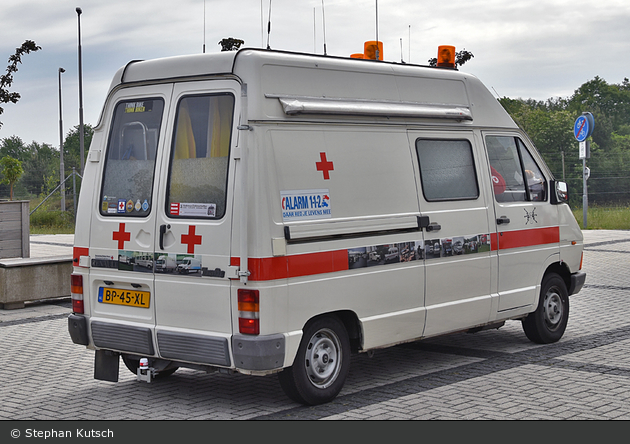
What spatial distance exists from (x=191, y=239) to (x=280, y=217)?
687 millimetres

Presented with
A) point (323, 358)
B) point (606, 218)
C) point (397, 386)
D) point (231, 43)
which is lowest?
point (397, 386)

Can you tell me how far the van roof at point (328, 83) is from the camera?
19.4 feet

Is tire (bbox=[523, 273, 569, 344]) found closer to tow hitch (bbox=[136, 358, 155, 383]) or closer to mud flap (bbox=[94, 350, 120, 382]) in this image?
tow hitch (bbox=[136, 358, 155, 383])

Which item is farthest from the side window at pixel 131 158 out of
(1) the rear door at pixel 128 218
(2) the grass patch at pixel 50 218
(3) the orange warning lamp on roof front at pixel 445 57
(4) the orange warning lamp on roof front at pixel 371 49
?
(2) the grass patch at pixel 50 218

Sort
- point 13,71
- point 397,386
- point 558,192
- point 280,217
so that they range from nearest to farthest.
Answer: point 280,217 → point 397,386 → point 558,192 → point 13,71

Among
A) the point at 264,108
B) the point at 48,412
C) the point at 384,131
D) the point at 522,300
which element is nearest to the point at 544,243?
the point at 522,300

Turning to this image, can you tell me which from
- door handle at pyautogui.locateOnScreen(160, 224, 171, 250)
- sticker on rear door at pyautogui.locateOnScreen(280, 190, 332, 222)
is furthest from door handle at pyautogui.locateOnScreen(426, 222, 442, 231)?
door handle at pyautogui.locateOnScreen(160, 224, 171, 250)

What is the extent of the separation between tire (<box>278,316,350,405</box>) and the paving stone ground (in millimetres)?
117

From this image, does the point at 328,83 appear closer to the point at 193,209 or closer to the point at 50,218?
the point at 193,209

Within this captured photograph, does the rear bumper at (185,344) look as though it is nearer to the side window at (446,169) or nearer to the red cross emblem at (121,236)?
the red cross emblem at (121,236)

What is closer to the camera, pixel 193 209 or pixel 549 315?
pixel 193 209

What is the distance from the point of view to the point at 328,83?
6457 millimetres

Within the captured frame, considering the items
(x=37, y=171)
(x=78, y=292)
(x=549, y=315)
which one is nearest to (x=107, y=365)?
(x=78, y=292)

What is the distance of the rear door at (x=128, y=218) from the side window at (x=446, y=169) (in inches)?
90.4
